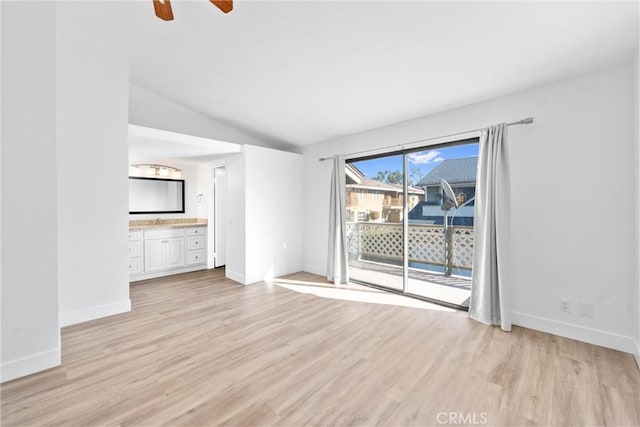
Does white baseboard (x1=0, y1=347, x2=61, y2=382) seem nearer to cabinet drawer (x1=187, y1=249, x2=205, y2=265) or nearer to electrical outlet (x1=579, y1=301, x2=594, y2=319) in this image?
cabinet drawer (x1=187, y1=249, x2=205, y2=265)

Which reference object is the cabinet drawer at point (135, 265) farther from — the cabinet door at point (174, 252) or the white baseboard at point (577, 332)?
the white baseboard at point (577, 332)

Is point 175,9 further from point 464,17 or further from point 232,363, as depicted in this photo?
point 232,363

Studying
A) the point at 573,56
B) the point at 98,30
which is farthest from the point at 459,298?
the point at 98,30

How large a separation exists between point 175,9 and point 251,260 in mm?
3204

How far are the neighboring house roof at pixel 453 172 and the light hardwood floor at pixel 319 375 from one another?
68.4 inches

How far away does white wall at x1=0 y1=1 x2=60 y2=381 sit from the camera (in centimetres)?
189

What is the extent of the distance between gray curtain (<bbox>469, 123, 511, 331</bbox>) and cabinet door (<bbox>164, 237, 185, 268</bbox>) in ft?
15.2

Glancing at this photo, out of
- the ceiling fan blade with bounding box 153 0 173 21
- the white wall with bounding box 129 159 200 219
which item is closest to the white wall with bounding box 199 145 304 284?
the white wall with bounding box 129 159 200 219

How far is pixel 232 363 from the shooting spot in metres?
2.09

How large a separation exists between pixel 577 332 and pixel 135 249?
5.67 m

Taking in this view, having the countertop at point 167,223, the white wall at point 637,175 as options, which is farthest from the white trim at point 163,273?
the white wall at point 637,175

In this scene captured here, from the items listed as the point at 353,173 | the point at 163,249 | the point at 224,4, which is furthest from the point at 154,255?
the point at 224,4

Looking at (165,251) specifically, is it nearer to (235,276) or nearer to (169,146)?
(235,276)

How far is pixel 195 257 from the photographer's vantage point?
514 cm
